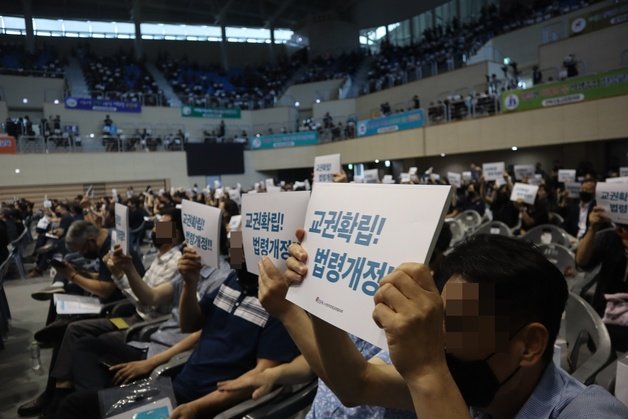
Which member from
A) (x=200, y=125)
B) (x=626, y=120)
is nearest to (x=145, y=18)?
(x=200, y=125)

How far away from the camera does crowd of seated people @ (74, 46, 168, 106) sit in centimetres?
2334

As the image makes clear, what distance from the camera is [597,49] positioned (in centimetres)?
1393

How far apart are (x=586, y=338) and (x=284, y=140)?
22028 millimetres

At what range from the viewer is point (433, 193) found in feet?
3.26

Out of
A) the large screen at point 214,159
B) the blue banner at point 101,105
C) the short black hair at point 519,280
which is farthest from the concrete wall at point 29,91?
the short black hair at point 519,280

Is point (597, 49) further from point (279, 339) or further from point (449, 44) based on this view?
point (279, 339)

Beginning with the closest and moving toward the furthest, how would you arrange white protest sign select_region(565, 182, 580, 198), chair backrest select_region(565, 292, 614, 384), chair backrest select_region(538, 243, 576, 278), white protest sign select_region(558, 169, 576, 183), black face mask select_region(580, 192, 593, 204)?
chair backrest select_region(565, 292, 614, 384)
chair backrest select_region(538, 243, 576, 278)
black face mask select_region(580, 192, 593, 204)
white protest sign select_region(565, 182, 580, 198)
white protest sign select_region(558, 169, 576, 183)

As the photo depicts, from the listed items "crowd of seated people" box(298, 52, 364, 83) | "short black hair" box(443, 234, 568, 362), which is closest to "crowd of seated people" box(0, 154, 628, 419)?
"short black hair" box(443, 234, 568, 362)

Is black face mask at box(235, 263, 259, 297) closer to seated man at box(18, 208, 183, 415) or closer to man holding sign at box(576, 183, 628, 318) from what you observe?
seated man at box(18, 208, 183, 415)

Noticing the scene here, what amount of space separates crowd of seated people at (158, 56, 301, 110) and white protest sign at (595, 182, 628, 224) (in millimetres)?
23982

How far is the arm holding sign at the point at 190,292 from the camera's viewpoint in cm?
238

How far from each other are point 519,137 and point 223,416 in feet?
46.2

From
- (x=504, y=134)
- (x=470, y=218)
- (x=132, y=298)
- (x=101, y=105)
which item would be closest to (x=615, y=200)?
(x=132, y=298)

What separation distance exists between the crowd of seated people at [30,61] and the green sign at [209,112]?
269 inches
